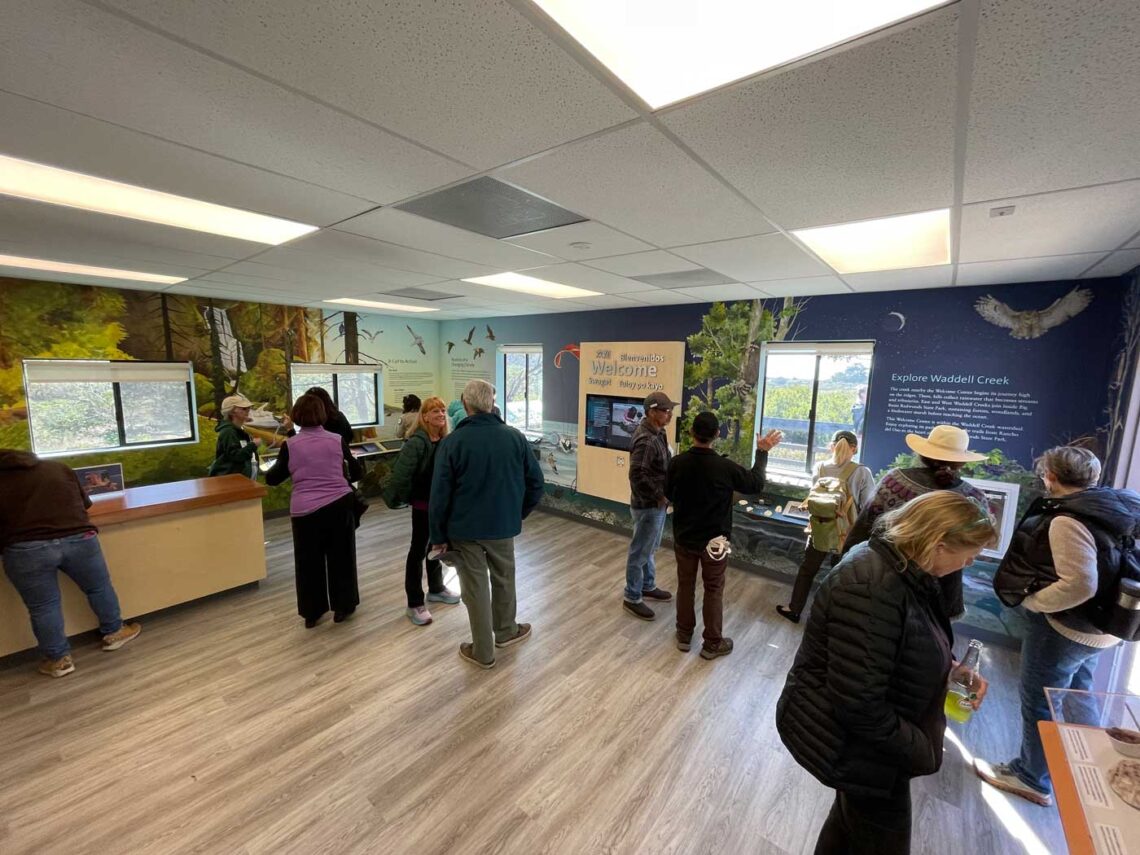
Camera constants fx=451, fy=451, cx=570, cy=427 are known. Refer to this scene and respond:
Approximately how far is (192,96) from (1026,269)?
376 cm

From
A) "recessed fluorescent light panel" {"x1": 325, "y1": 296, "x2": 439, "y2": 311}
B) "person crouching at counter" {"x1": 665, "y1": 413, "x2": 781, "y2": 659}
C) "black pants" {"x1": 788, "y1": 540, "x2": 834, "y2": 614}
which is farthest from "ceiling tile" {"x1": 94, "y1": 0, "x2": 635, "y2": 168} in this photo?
"recessed fluorescent light panel" {"x1": 325, "y1": 296, "x2": 439, "y2": 311}

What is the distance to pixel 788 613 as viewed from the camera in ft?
11.2

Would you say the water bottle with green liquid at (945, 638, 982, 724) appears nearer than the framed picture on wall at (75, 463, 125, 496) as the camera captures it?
Yes

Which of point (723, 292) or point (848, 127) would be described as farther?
point (723, 292)

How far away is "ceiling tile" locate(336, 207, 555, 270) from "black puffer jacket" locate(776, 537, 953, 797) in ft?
6.88

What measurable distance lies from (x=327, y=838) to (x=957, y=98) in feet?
10.0

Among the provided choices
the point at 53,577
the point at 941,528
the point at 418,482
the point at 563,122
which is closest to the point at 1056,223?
the point at 941,528

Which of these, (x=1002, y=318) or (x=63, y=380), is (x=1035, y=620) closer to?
(x=1002, y=318)

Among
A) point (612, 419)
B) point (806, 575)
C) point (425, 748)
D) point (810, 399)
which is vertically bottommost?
point (425, 748)

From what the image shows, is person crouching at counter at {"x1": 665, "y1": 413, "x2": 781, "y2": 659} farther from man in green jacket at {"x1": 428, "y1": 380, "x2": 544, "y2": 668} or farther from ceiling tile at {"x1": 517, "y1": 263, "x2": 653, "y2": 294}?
ceiling tile at {"x1": 517, "y1": 263, "x2": 653, "y2": 294}

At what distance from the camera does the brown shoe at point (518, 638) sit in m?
3.00

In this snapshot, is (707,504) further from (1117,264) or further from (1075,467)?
(1117,264)

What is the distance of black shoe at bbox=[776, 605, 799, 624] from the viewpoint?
337 cm

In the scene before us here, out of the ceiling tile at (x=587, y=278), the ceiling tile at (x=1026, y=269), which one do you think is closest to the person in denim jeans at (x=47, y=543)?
the ceiling tile at (x=587, y=278)
